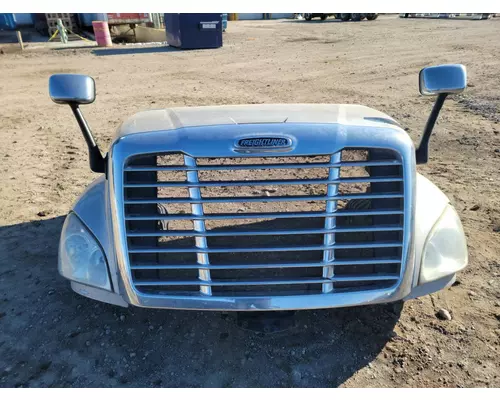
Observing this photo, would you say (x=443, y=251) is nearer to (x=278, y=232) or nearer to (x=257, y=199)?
(x=278, y=232)

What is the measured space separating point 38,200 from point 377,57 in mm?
11557

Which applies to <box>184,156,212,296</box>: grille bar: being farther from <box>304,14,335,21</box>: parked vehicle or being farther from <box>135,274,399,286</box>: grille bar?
<box>304,14,335,21</box>: parked vehicle

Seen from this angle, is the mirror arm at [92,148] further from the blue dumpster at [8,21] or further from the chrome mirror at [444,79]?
the blue dumpster at [8,21]

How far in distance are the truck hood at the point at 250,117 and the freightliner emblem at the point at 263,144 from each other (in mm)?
193

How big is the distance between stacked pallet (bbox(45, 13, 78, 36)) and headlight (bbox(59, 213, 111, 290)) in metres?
23.6

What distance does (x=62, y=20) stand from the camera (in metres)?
22.5

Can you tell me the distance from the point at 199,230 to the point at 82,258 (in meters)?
0.77

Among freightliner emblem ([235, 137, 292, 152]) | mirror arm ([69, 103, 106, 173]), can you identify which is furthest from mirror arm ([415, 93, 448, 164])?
mirror arm ([69, 103, 106, 173])

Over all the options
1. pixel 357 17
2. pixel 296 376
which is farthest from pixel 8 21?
pixel 296 376

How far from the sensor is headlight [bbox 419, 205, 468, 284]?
7.60 ft

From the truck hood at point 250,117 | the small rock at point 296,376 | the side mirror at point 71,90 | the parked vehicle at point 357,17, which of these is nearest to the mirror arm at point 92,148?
the side mirror at point 71,90
